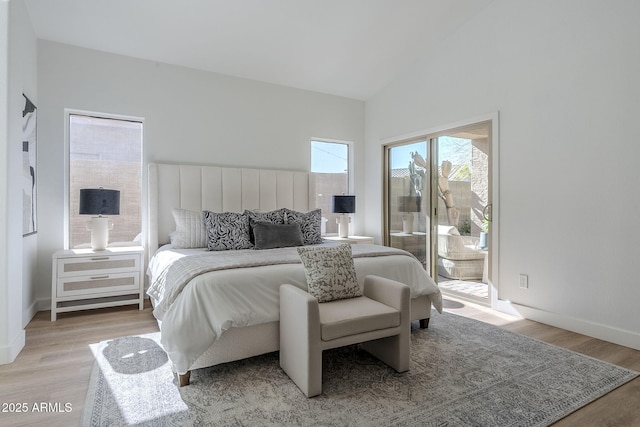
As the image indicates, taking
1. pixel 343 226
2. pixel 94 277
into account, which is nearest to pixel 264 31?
pixel 343 226

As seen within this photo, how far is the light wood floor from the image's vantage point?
1870 millimetres

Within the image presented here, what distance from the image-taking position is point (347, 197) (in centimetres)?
502

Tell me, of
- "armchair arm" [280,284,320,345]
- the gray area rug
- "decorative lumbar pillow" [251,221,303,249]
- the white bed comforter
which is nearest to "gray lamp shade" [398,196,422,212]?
"decorative lumbar pillow" [251,221,303,249]

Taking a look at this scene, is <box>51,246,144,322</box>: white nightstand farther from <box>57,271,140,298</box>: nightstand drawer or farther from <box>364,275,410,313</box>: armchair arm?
<box>364,275,410,313</box>: armchair arm

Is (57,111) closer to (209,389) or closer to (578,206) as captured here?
(209,389)

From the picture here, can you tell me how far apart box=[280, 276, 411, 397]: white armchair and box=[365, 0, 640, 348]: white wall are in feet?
6.27

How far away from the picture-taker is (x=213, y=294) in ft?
7.36

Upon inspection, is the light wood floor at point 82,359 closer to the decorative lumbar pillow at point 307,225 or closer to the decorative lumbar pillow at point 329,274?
the decorative lumbar pillow at point 329,274

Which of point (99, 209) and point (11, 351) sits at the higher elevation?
point (99, 209)

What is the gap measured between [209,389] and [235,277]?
688 millimetres

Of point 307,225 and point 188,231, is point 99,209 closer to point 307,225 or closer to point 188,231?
point 188,231

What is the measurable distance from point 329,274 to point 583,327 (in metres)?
2.41

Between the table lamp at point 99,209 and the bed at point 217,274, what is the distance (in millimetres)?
408

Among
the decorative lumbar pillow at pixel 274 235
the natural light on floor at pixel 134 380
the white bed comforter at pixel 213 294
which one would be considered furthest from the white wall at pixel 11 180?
the decorative lumbar pillow at pixel 274 235
